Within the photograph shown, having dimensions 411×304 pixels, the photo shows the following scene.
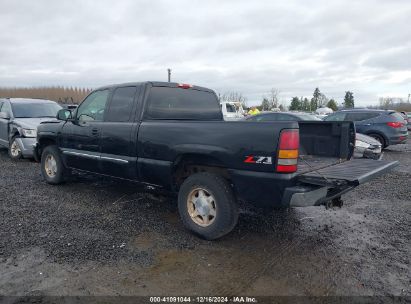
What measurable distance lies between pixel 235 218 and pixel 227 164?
2.05 feet

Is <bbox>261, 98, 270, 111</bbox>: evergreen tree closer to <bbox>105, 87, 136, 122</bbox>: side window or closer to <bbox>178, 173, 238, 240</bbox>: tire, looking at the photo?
<bbox>105, 87, 136, 122</bbox>: side window

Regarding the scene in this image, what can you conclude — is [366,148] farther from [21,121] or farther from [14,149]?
[14,149]

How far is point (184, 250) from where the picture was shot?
3.85 meters

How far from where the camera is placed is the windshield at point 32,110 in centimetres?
977

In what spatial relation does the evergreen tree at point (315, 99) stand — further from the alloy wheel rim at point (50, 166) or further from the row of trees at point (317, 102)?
the alloy wheel rim at point (50, 166)

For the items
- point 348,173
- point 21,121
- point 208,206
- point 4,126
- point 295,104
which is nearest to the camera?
point 348,173

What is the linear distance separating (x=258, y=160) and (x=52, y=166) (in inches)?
181

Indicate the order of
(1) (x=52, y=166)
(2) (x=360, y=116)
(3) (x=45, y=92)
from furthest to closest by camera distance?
(3) (x=45, y=92)
(2) (x=360, y=116)
(1) (x=52, y=166)

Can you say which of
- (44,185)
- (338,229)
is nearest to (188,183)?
(338,229)

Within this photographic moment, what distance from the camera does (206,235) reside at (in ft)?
13.2

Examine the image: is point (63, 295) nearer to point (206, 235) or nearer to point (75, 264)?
point (75, 264)

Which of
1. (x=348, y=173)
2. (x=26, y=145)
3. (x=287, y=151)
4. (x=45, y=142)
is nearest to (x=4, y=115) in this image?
(x=26, y=145)

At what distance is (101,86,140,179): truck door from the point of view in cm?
473

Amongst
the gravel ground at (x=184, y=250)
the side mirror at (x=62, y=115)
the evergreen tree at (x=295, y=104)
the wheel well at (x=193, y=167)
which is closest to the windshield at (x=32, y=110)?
the side mirror at (x=62, y=115)
